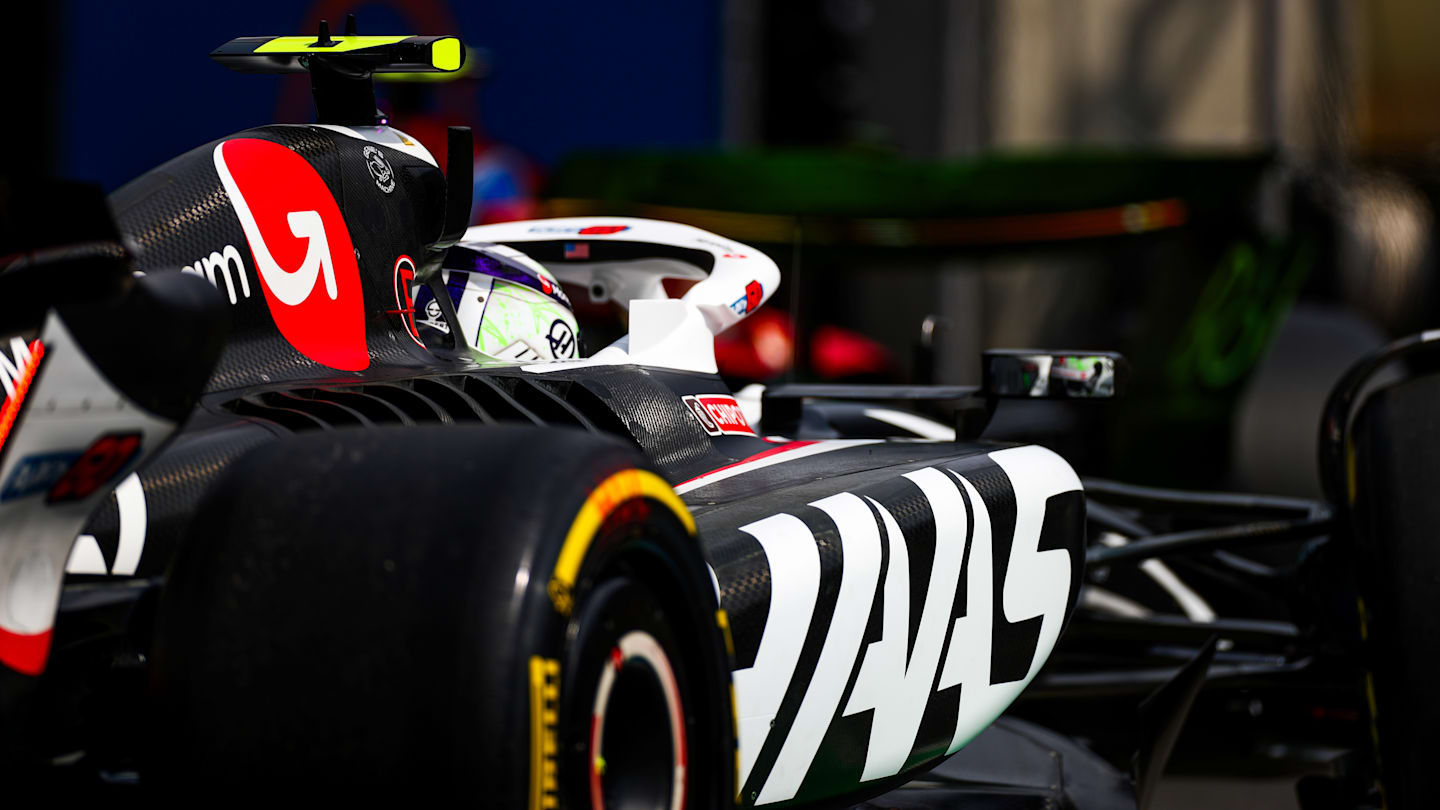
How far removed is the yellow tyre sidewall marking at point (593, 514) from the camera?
1274 mm

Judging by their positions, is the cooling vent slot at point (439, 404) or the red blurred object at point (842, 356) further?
the red blurred object at point (842, 356)

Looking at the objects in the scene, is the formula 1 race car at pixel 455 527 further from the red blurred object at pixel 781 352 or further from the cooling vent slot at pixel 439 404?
the red blurred object at pixel 781 352

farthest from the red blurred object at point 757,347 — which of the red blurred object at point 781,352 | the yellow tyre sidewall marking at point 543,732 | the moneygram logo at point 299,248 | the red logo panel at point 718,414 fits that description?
the yellow tyre sidewall marking at point 543,732

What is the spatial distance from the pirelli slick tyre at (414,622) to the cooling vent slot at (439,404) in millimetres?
409

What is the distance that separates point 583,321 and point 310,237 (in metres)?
1.18

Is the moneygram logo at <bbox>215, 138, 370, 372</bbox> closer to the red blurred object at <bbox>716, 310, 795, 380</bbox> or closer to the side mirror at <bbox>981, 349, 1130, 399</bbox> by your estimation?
the side mirror at <bbox>981, 349, 1130, 399</bbox>

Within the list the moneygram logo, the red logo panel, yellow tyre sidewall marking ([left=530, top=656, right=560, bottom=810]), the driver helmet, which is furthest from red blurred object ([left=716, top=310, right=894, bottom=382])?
yellow tyre sidewall marking ([left=530, top=656, right=560, bottom=810])

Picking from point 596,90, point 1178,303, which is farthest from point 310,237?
point 596,90

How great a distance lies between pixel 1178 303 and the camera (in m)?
7.27

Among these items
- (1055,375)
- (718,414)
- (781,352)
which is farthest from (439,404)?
(781,352)

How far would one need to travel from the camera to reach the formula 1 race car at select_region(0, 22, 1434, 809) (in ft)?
4.09

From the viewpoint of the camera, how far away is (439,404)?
194 centimetres

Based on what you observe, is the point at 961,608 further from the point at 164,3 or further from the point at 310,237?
the point at 164,3

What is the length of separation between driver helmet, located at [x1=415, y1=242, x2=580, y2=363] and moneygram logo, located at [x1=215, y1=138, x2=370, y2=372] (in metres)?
0.35
